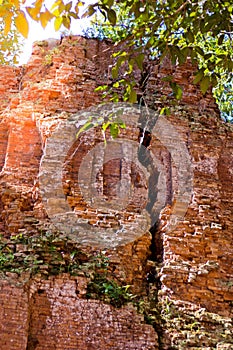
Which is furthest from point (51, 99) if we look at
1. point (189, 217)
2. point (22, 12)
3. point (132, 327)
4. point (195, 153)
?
point (22, 12)

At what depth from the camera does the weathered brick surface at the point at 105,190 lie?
775 centimetres

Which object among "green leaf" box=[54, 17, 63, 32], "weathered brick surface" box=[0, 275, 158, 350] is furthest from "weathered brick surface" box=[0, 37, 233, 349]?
"green leaf" box=[54, 17, 63, 32]

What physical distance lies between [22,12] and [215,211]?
5.98m

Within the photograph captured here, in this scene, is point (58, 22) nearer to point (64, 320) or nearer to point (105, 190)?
point (64, 320)

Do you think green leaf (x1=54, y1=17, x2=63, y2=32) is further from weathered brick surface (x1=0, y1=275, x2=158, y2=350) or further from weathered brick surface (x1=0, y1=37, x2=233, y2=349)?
weathered brick surface (x1=0, y1=275, x2=158, y2=350)

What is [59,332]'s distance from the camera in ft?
25.1

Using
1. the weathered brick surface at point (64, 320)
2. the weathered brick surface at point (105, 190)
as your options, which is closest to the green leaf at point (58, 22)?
the weathered brick surface at point (105, 190)

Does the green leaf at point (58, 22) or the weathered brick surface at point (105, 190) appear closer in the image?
the green leaf at point (58, 22)

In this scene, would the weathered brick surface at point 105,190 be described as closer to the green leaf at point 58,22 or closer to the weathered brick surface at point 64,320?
the weathered brick surface at point 64,320

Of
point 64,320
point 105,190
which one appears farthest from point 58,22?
point 105,190

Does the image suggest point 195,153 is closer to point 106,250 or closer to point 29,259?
point 106,250

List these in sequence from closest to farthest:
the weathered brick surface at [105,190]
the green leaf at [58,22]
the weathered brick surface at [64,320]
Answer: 1. the green leaf at [58,22]
2. the weathered brick surface at [64,320]
3. the weathered brick surface at [105,190]

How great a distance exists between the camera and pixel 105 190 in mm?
10383

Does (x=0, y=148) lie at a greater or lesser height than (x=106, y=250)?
greater
